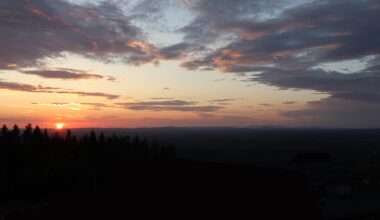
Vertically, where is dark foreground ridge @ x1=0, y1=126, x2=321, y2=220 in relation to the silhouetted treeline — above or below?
above

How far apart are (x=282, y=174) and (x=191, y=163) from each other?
1.84 m

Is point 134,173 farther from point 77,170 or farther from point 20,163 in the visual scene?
point 20,163

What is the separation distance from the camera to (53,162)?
58.1 meters

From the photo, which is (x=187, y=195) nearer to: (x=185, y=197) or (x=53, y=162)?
(x=185, y=197)

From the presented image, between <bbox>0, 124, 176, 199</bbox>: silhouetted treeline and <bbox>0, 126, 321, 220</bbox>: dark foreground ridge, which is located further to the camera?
<bbox>0, 124, 176, 199</bbox>: silhouetted treeline

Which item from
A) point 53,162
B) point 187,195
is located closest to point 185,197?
point 187,195

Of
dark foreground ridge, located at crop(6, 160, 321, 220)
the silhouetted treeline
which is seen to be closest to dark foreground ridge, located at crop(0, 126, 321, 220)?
dark foreground ridge, located at crop(6, 160, 321, 220)

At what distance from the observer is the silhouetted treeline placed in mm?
53062

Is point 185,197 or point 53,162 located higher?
point 185,197

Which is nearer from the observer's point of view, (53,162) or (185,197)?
(185,197)

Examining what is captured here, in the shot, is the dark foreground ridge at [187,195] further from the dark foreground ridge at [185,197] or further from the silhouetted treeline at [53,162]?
the silhouetted treeline at [53,162]

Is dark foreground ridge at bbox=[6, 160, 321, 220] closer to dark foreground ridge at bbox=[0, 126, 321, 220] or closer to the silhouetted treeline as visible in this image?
dark foreground ridge at bbox=[0, 126, 321, 220]

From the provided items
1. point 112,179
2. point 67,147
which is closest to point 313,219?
point 112,179

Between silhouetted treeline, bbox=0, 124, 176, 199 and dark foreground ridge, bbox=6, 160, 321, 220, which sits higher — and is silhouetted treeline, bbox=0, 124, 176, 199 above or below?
below
